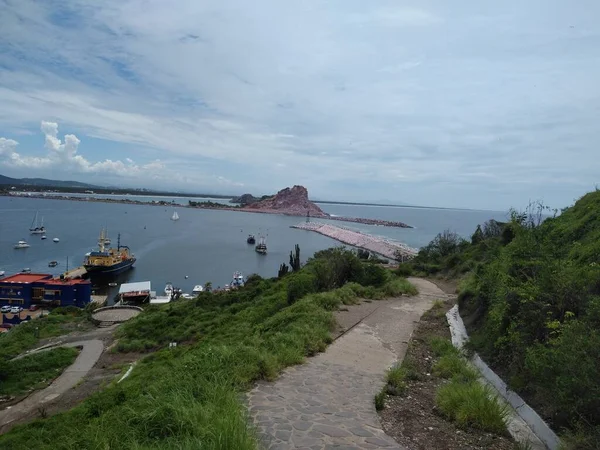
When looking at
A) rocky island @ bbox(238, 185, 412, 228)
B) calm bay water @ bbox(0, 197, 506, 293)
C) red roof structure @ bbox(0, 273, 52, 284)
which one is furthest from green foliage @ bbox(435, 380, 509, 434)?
rocky island @ bbox(238, 185, 412, 228)

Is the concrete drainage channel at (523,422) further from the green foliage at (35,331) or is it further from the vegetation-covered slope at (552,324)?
the green foliage at (35,331)

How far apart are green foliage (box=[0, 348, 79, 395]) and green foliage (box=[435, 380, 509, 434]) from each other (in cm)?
1441

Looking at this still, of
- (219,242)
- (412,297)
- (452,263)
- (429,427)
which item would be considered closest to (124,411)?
(429,427)

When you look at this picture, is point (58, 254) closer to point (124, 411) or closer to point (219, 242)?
point (219, 242)

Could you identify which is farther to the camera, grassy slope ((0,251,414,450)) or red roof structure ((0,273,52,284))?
red roof structure ((0,273,52,284))

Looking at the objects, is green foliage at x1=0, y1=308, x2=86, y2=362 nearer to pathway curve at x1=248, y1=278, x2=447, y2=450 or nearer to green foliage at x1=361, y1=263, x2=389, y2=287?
green foliage at x1=361, y1=263, x2=389, y2=287

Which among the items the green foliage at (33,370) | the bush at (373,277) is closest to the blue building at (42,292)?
the green foliage at (33,370)

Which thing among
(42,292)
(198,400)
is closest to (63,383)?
(198,400)

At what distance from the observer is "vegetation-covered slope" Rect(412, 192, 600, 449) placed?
3.80m

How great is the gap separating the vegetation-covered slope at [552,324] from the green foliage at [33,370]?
14283 mm

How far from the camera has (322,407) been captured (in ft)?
16.1

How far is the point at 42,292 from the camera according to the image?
3070cm

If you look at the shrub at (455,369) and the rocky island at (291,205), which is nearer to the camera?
the shrub at (455,369)

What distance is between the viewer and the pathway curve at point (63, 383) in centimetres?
1230
